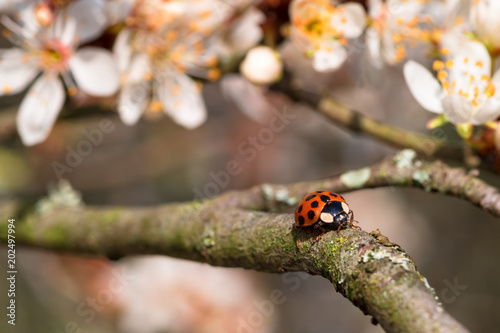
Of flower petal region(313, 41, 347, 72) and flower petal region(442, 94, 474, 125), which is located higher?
flower petal region(442, 94, 474, 125)

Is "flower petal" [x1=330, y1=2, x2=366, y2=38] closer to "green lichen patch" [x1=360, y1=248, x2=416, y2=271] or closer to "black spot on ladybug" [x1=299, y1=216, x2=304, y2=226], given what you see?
"black spot on ladybug" [x1=299, y1=216, x2=304, y2=226]

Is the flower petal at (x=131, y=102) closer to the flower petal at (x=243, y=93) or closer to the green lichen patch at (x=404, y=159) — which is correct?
the flower petal at (x=243, y=93)

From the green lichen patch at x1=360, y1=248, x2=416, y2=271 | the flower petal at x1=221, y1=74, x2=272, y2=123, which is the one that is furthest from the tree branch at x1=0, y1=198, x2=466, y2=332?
the flower petal at x1=221, y1=74, x2=272, y2=123

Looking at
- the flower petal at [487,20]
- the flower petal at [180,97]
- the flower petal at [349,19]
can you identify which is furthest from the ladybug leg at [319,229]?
the flower petal at [180,97]

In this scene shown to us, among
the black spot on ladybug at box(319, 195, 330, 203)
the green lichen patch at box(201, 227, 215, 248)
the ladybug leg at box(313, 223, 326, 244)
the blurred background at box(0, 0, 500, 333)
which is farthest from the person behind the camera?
the blurred background at box(0, 0, 500, 333)

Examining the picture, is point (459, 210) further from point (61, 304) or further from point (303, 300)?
point (61, 304)

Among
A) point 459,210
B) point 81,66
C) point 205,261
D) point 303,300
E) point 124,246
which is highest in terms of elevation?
point 81,66

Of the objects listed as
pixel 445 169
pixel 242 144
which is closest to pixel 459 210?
pixel 242 144
